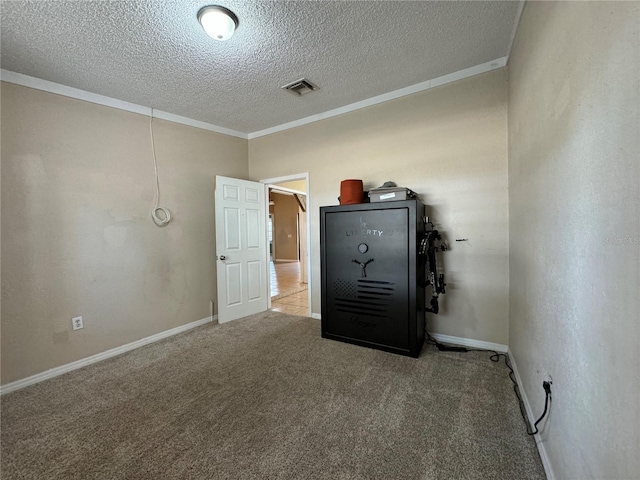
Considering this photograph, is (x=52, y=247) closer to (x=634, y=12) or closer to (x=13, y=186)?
(x=13, y=186)

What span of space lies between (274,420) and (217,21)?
2654 millimetres

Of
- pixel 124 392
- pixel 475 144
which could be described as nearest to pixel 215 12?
pixel 475 144

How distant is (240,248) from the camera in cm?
375

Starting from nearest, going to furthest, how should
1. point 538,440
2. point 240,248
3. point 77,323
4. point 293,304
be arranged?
point 538,440 → point 77,323 → point 240,248 → point 293,304

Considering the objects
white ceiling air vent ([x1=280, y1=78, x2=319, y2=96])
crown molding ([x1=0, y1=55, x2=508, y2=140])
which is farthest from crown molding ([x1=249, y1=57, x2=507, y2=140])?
white ceiling air vent ([x1=280, y1=78, x2=319, y2=96])

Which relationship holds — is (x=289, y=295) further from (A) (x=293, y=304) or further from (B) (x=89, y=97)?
(B) (x=89, y=97)

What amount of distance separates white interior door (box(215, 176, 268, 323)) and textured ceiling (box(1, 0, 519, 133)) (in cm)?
125

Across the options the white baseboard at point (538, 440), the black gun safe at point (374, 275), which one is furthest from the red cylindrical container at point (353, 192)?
the white baseboard at point (538, 440)

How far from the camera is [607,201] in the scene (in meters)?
0.79

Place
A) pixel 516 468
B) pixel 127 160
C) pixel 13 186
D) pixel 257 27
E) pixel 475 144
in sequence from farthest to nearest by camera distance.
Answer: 1. pixel 127 160
2. pixel 475 144
3. pixel 13 186
4. pixel 257 27
5. pixel 516 468

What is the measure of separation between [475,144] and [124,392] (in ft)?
12.3

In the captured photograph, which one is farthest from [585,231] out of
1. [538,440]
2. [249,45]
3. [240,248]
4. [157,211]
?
[157,211]

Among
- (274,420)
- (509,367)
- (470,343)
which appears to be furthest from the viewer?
(470,343)

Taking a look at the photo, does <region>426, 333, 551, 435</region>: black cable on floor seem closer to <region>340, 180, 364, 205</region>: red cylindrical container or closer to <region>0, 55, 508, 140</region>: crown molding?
<region>340, 180, 364, 205</region>: red cylindrical container
